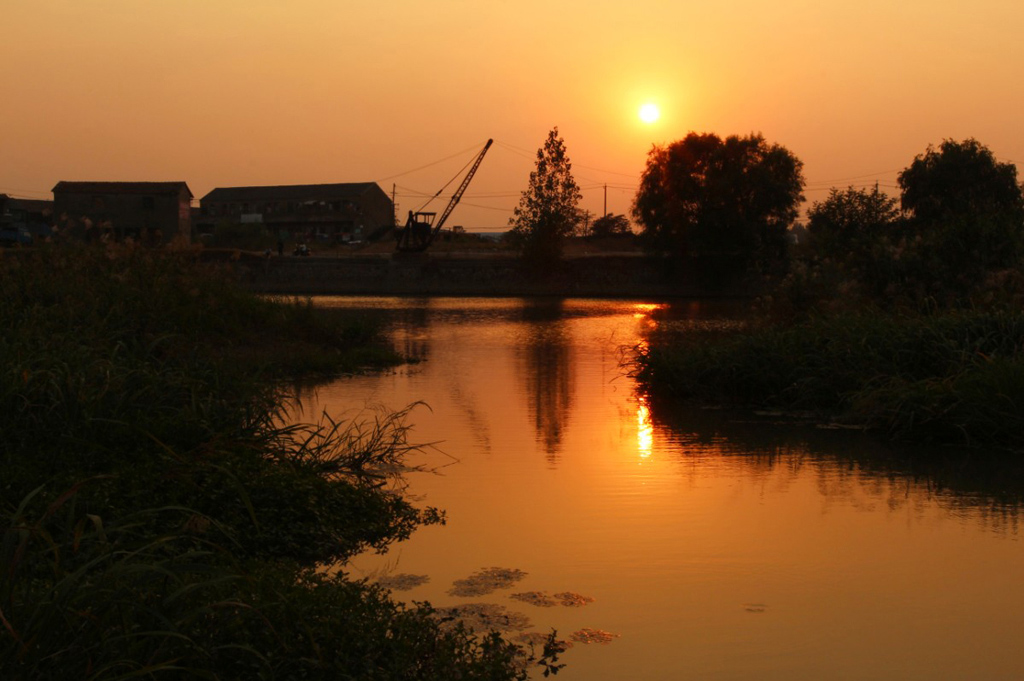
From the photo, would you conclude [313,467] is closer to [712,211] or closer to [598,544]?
[598,544]

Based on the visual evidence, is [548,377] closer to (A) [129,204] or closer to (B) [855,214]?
(B) [855,214]

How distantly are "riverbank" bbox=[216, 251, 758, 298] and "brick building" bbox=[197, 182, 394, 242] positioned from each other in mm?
37102

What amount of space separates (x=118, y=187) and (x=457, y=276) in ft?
113

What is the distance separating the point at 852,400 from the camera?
13.0 metres

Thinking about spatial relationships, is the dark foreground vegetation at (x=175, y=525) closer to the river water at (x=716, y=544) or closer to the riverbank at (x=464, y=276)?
the river water at (x=716, y=544)

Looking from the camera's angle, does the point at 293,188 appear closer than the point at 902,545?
No

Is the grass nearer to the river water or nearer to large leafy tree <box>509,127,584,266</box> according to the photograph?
the river water

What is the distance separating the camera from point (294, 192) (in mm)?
106500

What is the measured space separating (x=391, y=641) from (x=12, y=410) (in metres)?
4.58

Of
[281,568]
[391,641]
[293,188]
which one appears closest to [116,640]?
[391,641]

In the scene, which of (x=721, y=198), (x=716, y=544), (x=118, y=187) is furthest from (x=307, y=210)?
(x=716, y=544)

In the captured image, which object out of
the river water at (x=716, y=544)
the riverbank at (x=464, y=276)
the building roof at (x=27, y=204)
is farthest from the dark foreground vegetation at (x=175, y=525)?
the building roof at (x=27, y=204)

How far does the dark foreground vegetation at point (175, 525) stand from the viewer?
4.24 meters

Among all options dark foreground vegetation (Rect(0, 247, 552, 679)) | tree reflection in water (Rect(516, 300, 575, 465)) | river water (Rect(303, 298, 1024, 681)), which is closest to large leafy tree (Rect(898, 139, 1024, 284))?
tree reflection in water (Rect(516, 300, 575, 465))
